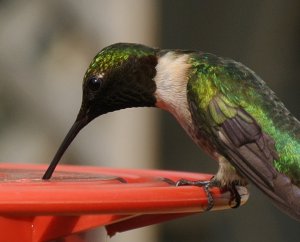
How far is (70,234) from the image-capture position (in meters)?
2.22

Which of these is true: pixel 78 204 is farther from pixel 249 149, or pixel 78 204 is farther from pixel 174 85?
pixel 174 85

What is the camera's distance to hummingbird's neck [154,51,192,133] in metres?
3.16

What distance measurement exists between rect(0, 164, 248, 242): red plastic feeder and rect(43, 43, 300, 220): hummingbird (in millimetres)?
478

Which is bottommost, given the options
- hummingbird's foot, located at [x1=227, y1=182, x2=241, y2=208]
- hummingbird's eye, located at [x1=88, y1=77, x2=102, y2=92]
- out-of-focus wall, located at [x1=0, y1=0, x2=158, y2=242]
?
out-of-focus wall, located at [x1=0, y1=0, x2=158, y2=242]

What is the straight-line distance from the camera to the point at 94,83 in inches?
120

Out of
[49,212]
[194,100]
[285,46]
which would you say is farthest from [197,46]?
[49,212]

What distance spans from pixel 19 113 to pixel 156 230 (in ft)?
3.29

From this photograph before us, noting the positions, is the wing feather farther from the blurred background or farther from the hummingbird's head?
the blurred background

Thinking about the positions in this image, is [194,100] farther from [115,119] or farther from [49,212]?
[115,119]

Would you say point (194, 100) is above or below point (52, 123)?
above

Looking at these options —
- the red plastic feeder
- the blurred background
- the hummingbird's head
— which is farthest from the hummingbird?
the blurred background

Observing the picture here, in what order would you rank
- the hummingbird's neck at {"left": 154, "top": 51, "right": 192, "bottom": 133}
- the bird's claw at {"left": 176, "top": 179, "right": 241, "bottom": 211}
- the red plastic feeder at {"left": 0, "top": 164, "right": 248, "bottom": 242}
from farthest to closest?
1. the hummingbird's neck at {"left": 154, "top": 51, "right": 192, "bottom": 133}
2. the bird's claw at {"left": 176, "top": 179, "right": 241, "bottom": 211}
3. the red plastic feeder at {"left": 0, "top": 164, "right": 248, "bottom": 242}

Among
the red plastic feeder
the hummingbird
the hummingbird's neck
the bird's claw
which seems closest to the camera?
the red plastic feeder

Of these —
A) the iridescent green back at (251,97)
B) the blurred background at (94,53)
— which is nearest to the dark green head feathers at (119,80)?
the iridescent green back at (251,97)
